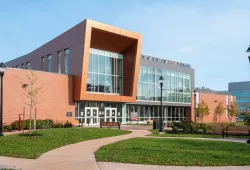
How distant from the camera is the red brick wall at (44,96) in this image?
92.3ft

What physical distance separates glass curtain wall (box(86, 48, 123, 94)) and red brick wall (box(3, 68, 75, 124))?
3768 millimetres

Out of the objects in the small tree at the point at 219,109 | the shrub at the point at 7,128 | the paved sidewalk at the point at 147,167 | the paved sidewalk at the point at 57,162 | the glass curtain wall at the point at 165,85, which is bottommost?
the shrub at the point at 7,128

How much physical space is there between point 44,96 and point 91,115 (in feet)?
24.9

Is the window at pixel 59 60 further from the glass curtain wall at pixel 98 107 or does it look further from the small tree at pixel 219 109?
the small tree at pixel 219 109

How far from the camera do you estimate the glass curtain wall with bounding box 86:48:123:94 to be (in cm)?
3709

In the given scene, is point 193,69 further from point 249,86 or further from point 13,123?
point 249,86

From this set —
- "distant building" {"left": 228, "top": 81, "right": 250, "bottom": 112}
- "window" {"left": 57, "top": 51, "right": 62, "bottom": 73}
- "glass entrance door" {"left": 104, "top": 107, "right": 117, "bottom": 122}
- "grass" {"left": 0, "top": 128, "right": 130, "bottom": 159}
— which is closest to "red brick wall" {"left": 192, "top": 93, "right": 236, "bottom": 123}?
"glass entrance door" {"left": 104, "top": 107, "right": 117, "bottom": 122}

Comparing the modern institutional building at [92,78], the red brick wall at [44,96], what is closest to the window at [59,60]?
the modern institutional building at [92,78]

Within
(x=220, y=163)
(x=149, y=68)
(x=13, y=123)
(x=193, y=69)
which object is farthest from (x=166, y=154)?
(x=193, y=69)

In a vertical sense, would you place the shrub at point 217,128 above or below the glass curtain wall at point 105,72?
below

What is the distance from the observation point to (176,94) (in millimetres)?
52531

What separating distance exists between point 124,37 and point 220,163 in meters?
29.1

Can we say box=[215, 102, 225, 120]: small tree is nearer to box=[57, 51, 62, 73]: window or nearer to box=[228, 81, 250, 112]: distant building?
box=[57, 51, 62, 73]: window

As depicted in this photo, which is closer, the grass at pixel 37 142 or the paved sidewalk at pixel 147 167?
the paved sidewalk at pixel 147 167
